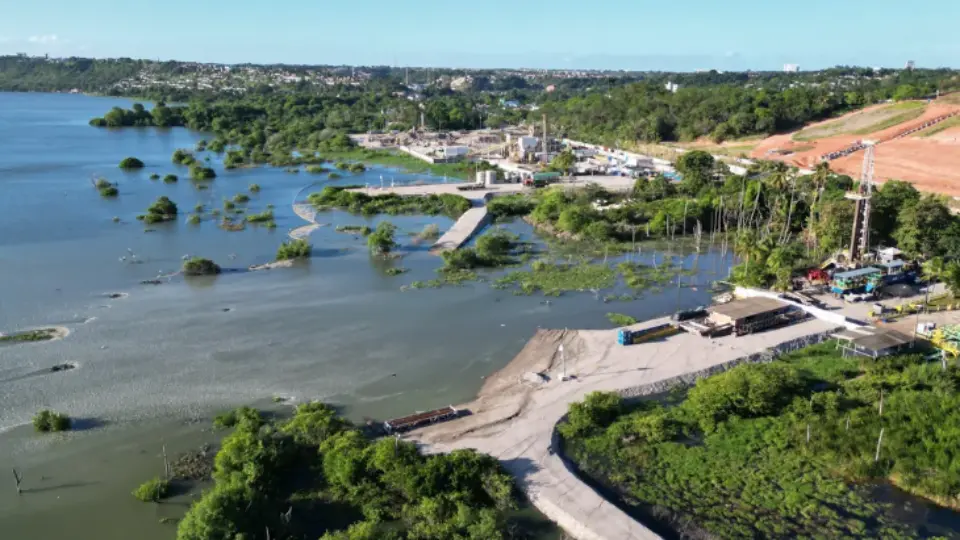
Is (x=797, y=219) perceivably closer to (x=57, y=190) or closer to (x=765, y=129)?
(x=765, y=129)

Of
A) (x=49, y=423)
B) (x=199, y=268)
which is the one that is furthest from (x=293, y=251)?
(x=49, y=423)

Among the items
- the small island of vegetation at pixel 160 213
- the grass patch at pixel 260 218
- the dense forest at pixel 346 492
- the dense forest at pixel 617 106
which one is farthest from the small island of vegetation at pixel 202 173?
the dense forest at pixel 346 492

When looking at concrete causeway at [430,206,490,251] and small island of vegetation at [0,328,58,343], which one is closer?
small island of vegetation at [0,328,58,343]

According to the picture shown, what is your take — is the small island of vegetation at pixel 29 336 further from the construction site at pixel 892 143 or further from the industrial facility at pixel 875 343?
the construction site at pixel 892 143

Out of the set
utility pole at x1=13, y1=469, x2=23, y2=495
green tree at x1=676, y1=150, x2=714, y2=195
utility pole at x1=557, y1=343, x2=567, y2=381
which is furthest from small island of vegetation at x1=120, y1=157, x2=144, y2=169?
utility pole at x1=557, y1=343, x2=567, y2=381

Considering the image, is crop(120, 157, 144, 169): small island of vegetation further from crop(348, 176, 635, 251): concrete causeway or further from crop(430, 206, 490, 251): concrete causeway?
crop(430, 206, 490, 251): concrete causeway
